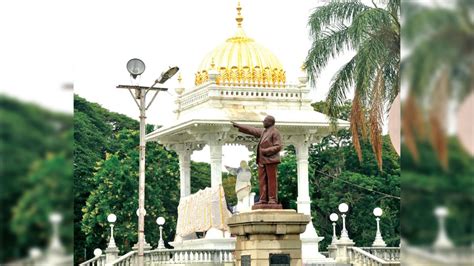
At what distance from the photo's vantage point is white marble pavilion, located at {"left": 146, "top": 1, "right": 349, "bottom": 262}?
31.2 m

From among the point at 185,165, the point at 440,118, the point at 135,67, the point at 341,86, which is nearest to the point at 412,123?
the point at 440,118

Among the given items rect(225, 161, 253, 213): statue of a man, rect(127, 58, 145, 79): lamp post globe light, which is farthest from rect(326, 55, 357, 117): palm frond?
rect(127, 58, 145, 79): lamp post globe light

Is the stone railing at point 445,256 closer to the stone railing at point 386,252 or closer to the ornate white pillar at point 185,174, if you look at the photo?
the stone railing at point 386,252

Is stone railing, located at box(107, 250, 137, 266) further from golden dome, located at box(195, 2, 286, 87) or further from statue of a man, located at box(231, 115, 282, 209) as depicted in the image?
statue of a man, located at box(231, 115, 282, 209)

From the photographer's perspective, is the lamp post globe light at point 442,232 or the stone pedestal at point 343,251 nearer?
the lamp post globe light at point 442,232

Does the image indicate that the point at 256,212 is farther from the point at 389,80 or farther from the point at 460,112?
the point at 460,112

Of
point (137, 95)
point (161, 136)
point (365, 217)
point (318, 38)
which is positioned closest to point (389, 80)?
point (318, 38)

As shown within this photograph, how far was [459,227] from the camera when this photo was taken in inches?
72.7

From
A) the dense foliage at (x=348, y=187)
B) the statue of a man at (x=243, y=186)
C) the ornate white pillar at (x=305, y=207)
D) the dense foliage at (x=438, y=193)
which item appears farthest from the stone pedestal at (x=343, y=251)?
the dense foliage at (x=438, y=193)

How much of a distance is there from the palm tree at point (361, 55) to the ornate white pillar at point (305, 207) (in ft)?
20.3

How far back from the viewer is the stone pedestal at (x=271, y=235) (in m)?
18.7

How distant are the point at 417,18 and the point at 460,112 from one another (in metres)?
0.22

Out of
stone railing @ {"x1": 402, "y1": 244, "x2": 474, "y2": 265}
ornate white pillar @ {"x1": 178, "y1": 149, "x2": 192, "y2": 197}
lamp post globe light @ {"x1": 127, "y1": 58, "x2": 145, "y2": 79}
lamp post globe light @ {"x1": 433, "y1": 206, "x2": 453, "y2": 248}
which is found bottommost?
stone railing @ {"x1": 402, "y1": 244, "x2": 474, "y2": 265}

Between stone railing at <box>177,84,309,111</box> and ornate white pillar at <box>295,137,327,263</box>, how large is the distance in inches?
64.8
